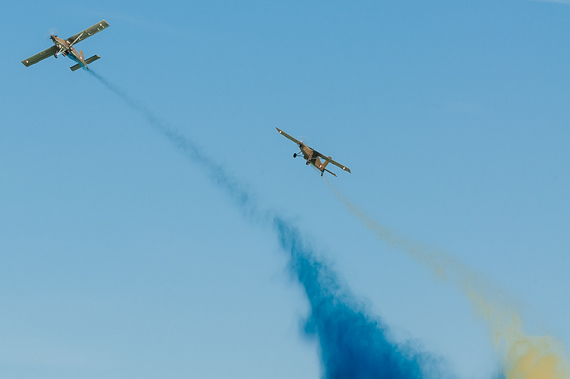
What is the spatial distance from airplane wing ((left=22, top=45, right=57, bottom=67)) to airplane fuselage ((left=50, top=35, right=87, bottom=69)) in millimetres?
1157

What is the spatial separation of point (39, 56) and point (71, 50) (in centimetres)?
599

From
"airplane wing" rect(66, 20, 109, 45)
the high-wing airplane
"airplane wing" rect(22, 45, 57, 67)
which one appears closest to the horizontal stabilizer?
the high-wing airplane

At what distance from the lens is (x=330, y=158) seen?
19200 cm

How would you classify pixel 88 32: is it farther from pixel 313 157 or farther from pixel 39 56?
pixel 313 157

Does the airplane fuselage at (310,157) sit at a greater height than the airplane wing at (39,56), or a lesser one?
greater

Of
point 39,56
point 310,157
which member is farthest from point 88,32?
point 310,157

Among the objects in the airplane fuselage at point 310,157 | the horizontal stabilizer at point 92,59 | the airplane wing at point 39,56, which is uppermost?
the airplane fuselage at point 310,157

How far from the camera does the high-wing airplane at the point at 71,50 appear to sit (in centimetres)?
18362

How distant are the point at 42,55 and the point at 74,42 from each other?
5.89 m

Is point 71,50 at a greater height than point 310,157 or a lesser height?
lesser

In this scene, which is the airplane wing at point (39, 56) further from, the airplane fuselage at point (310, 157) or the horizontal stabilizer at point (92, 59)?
the airplane fuselage at point (310, 157)

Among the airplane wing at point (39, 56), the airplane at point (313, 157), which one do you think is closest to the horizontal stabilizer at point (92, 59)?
the airplane wing at point (39, 56)

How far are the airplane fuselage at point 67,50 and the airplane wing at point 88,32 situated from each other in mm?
1023

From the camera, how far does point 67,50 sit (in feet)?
604
